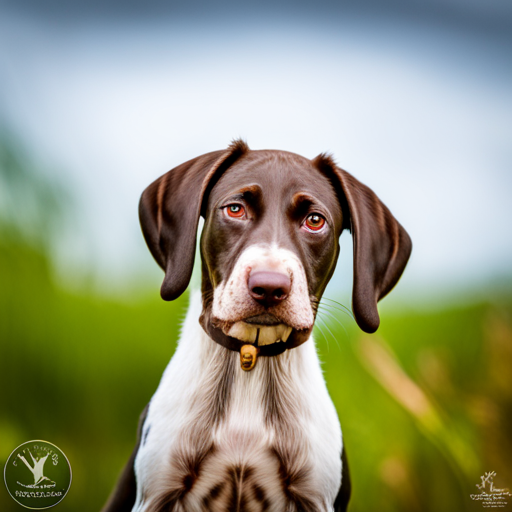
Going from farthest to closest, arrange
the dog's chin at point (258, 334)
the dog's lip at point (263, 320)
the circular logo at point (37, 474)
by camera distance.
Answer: the circular logo at point (37, 474) → the dog's chin at point (258, 334) → the dog's lip at point (263, 320)

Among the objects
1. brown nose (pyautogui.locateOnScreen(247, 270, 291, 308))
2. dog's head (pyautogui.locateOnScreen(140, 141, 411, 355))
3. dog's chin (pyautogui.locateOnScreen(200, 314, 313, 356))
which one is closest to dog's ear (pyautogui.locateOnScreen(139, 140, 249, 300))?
dog's head (pyautogui.locateOnScreen(140, 141, 411, 355))

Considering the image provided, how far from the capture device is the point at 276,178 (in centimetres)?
278

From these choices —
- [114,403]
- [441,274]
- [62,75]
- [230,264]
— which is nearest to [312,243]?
[230,264]

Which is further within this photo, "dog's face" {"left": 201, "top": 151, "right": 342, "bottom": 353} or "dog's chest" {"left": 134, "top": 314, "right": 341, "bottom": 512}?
"dog's chest" {"left": 134, "top": 314, "right": 341, "bottom": 512}

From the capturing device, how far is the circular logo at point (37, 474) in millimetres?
3150

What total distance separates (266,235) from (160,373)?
1.14 meters

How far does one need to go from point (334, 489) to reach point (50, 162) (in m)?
2.34

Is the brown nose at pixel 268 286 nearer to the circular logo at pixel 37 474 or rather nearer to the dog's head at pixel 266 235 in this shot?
the dog's head at pixel 266 235

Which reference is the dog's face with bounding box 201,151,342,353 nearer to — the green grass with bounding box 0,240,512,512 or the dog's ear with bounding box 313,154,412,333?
the dog's ear with bounding box 313,154,412,333

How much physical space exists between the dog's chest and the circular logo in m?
0.53

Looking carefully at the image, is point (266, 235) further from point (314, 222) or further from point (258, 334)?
point (258, 334)

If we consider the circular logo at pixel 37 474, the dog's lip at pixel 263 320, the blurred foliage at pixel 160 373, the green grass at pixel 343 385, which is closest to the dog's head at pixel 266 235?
the dog's lip at pixel 263 320

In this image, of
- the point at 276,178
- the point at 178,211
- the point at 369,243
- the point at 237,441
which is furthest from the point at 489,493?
the point at 178,211

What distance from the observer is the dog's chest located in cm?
281
